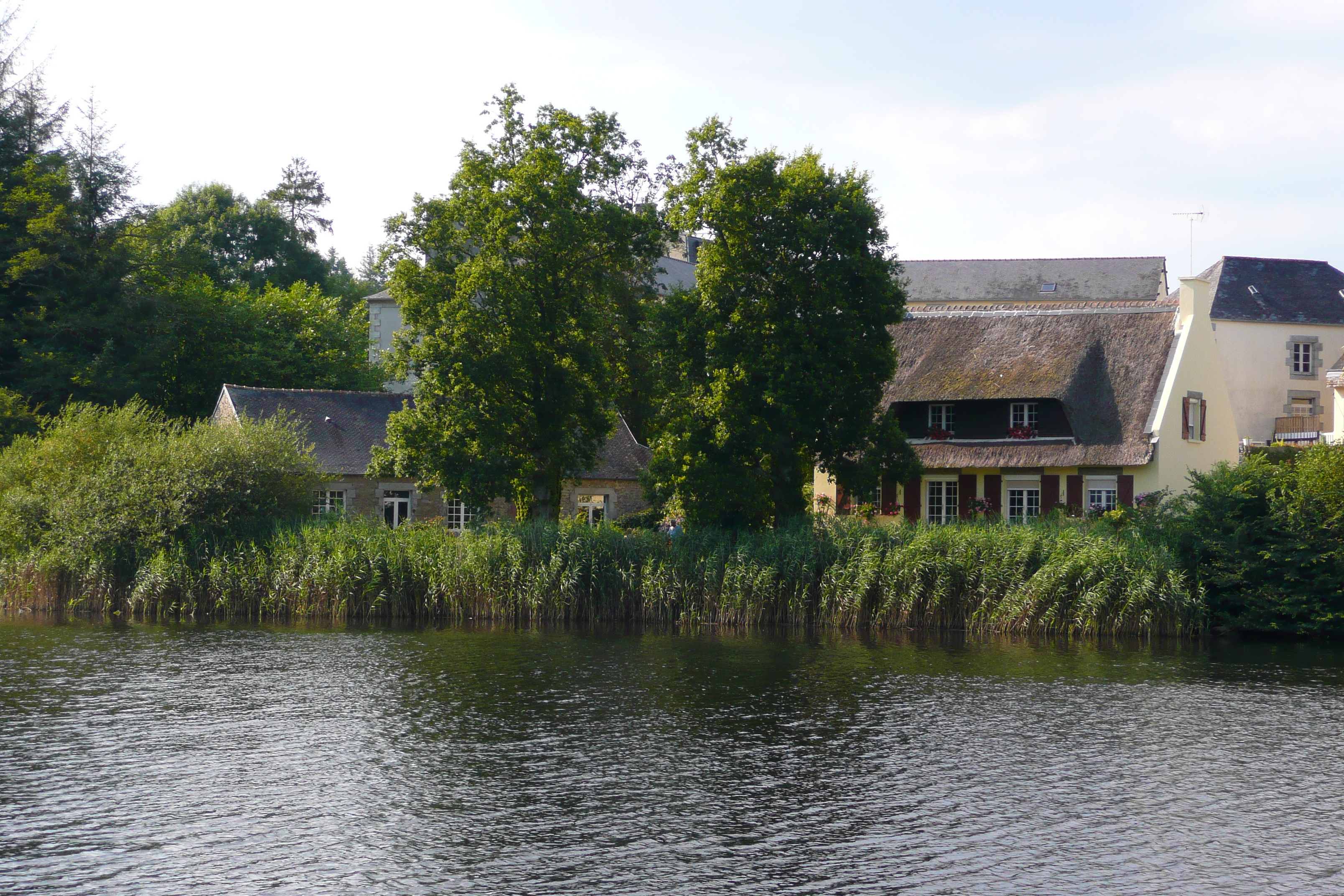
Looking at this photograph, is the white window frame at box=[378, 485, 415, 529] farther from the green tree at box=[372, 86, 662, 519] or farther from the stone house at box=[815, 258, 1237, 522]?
the stone house at box=[815, 258, 1237, 522]

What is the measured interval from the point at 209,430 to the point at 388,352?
4.65 meters

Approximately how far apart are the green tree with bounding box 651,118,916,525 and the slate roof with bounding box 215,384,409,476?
589 inches

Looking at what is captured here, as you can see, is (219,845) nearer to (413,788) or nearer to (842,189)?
(413,788)

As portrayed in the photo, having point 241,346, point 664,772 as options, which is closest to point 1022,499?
point 664,772

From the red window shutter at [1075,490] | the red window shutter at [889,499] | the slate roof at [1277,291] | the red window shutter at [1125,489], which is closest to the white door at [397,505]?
the red window shutter at [889,499]

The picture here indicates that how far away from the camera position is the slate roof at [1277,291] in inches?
1969

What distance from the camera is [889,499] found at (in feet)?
121

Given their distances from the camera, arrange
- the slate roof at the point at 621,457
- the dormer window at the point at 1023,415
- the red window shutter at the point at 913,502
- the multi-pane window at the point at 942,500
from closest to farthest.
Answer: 1. the dormer window at the point at 1023,415
2. the multi-pane window at the point at 942,500
3. the red window shutter at the point at 913,502
4. the slate roof at the point at 621,457

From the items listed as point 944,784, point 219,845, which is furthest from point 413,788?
point 944,784

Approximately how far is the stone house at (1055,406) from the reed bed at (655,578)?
755 cm

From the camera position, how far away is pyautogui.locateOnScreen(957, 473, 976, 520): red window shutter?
36.7 metres

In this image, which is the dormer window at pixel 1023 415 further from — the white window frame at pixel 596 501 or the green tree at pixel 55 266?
the green tree at pixel 55 266

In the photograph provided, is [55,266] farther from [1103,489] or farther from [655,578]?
[1103,489]

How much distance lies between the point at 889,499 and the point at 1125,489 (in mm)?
6339
